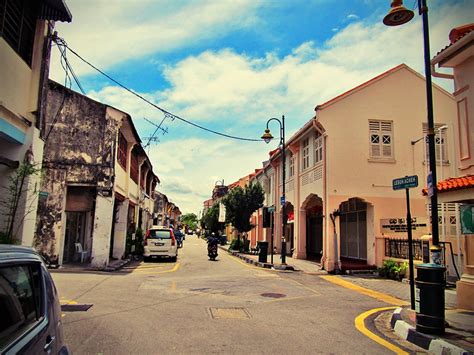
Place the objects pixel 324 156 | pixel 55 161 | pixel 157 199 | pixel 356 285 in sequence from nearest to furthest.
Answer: pixel 356 285
pixel 55 161
pixel 324 156
pixel 157 199

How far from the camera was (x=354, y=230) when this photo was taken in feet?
75.6

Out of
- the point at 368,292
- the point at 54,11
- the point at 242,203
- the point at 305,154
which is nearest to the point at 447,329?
the point at 368,292

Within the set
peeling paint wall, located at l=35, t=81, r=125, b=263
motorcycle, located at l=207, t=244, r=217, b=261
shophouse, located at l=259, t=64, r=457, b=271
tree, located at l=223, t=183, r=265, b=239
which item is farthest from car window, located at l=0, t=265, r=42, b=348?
tree, located at l=223, t=183, r=265, b=239

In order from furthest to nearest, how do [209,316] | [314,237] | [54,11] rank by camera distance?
1. [314,237]
2. [54,11]
3. [209,316]

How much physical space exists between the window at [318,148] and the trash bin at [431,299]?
46.4 ft

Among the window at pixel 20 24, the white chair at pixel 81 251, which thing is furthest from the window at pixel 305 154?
the window at pixel 20 24

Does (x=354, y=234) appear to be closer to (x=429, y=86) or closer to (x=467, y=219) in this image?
(x=467, y=219)

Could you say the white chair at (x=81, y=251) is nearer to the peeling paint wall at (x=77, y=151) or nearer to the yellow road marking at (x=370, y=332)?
the peeling paint wall at (x=77, y=151)

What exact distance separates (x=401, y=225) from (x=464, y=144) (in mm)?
8889

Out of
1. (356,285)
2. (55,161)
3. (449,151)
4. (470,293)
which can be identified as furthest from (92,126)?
Result: (449,151)

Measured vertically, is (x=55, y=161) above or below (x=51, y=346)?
above

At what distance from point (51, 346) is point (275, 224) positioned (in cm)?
2908

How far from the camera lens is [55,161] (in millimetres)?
16750

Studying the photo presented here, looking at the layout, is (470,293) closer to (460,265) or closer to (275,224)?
(460,265)
